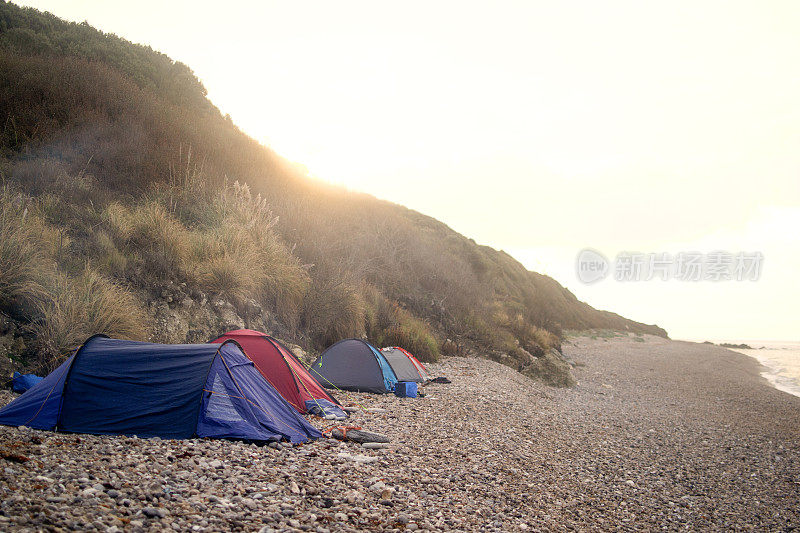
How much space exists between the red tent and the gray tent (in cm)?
336

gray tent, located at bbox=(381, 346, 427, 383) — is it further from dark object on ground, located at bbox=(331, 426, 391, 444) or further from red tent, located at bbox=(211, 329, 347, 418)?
dark object on ground, located at bbox=(331, 426, 391, 444)

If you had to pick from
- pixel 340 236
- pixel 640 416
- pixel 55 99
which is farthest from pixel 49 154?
pixel 640 416

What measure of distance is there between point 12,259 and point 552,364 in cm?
1576

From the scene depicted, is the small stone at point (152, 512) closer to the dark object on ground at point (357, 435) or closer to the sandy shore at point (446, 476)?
the sandy shore at point (446, 476)

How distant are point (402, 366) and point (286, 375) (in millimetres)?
4274

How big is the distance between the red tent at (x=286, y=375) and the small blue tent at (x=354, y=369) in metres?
1.97

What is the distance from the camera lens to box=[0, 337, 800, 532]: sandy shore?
4129 millimetres

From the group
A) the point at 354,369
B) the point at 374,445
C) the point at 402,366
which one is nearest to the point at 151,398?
the point at 374,445

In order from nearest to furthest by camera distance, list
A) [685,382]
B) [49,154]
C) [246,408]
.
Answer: [246,408]
[49,154]
[685,382]

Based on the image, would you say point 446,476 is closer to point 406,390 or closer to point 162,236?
point 406,390

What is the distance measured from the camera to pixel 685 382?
20359 mm

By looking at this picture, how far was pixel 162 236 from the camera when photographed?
10.7m

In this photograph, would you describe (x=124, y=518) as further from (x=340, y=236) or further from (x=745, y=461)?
(x=340, y=236)

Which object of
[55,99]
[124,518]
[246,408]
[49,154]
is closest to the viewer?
[124,518]
